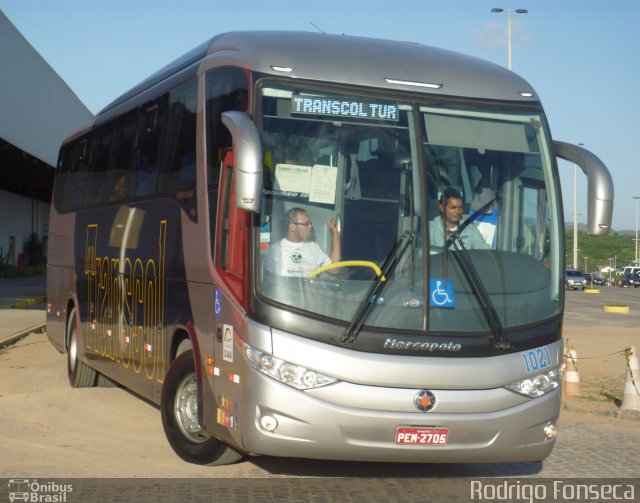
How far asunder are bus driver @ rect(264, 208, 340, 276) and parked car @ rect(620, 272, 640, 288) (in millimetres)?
89325

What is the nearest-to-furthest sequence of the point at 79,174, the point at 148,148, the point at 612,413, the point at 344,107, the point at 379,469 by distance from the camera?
the point at 344,107 → the point at 379,469 → the point at 148,148 → the point at 612,413 → the point at 79,174

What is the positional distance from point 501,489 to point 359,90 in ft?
10.6

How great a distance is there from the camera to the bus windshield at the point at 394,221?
7.77 metres

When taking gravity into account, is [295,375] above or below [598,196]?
below

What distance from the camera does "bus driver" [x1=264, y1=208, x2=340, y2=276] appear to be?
25.5 feet

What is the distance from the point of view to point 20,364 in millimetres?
16859

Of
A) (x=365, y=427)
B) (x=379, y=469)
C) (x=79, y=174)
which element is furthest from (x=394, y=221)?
(x=79, y=174)

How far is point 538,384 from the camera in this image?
8.02 meters

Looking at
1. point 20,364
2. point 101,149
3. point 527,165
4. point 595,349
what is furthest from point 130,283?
point 595,349

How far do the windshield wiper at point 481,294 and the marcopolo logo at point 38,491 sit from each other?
3249 mm

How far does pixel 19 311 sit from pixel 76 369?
15246mm

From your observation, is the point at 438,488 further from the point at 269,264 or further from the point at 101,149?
the point at 101,149

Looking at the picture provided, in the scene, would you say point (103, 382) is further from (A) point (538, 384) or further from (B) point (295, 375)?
(A) point (538, 384)

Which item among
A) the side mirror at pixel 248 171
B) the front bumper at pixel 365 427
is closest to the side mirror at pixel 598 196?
the front bumper at pixel 365 427
